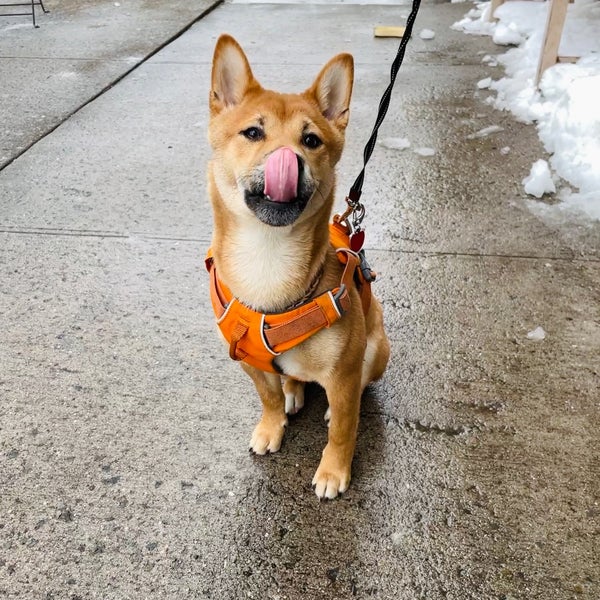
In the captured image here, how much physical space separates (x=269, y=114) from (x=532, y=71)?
446 centimetres

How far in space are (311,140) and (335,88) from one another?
26cm

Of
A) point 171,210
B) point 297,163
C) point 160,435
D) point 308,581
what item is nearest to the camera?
point 297,163

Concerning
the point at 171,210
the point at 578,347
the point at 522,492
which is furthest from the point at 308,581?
the point at 171,210

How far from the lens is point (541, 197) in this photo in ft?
12.8

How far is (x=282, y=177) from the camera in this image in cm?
166

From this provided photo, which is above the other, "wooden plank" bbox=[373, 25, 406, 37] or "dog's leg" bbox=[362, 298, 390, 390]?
"wooden plank" bbox=[373, 25, 406, 37]

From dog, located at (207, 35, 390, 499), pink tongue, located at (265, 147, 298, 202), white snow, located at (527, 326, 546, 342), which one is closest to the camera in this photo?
pink tongue, located at (265, 147, 298, 202)

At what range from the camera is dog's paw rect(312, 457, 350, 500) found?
2.13m

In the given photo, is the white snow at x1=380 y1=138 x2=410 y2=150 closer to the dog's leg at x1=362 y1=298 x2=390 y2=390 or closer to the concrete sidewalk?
the concrete sidewalk

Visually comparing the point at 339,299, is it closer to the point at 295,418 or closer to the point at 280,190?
the point at 280,190

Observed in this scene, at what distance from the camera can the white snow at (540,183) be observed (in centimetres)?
390

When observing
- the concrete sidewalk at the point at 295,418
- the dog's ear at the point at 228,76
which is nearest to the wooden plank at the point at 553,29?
the concrete sidewalk at the point at 295,418

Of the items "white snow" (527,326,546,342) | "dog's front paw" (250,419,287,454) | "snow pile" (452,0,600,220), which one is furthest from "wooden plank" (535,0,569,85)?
"dog's front paw" (250,419,287,454)

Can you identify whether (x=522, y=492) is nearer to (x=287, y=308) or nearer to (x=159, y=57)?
(x=287, y=308)
